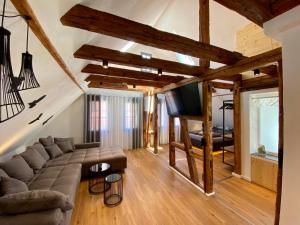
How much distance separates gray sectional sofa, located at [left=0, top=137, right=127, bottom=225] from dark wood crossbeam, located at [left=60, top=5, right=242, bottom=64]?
180 centimetres

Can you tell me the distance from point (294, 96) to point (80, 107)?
595 cm

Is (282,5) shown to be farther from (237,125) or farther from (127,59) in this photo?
(237,125)

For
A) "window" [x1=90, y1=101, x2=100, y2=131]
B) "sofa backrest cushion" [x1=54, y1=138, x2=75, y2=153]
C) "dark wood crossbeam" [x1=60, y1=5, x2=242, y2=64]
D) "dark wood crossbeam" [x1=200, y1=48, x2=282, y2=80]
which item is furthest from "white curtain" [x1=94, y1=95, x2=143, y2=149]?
"dark wood crossbeam" [x1=60, y1=5, x2=242, y2=64]

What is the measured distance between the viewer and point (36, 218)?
1.58 m

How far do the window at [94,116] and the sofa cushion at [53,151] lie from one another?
1.77 m

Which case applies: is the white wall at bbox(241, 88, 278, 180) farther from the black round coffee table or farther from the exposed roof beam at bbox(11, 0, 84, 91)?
the exposed roof beam at bbox(11, 0, 84, 91)

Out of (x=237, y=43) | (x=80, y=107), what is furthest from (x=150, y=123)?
(x=237, y=43)

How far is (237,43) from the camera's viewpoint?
3.72 meters

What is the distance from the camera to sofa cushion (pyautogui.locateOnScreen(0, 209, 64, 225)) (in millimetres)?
1532

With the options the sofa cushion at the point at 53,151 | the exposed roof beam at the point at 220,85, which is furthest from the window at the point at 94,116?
the exposed roof beam at the point at 220,85

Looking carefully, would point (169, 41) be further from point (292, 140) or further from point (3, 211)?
point (3, 211)

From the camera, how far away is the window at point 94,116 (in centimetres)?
576

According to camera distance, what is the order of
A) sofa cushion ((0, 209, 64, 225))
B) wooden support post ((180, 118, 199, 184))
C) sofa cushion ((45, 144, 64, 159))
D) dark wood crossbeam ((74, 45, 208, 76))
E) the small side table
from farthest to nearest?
sofa cushion ((45, 144, 64, 159)) → wooden support post ((180, 118, 199, 184)) → the small side table → dark wood crossbeam ((74, 45, 208, 76)) → sofa cushion ((0, 209, 64, 225))

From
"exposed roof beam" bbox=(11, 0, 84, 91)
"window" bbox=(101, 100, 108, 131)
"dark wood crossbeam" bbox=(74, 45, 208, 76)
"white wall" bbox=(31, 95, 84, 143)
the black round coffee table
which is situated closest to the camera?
"exposed roof beam" bbox=(11, 0, 84, 91)
